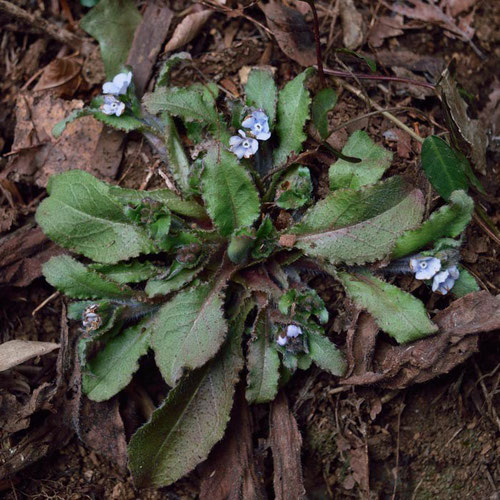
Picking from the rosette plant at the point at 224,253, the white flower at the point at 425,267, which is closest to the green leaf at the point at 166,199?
the rosette plant at the point at 224,253

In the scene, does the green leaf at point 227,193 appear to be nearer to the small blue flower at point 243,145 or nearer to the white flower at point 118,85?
the small blue flower at point 243,145

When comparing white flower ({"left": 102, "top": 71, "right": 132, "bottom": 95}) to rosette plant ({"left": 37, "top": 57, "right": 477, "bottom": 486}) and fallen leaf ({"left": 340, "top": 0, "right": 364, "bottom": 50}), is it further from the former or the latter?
fallen leaf ({"left": 340, "top": 0, "right": 364, "bottom": 50})

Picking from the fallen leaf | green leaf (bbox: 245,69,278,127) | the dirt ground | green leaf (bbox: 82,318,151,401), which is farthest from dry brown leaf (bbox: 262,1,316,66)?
green leaf (bbox: 82,318,151,401)

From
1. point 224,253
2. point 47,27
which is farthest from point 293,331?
point 47,27

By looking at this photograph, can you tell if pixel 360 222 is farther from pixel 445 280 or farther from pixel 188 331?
pixel 188 331

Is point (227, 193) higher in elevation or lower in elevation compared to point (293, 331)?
higher

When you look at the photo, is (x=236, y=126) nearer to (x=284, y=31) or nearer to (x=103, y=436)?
(x=284, y=31)
